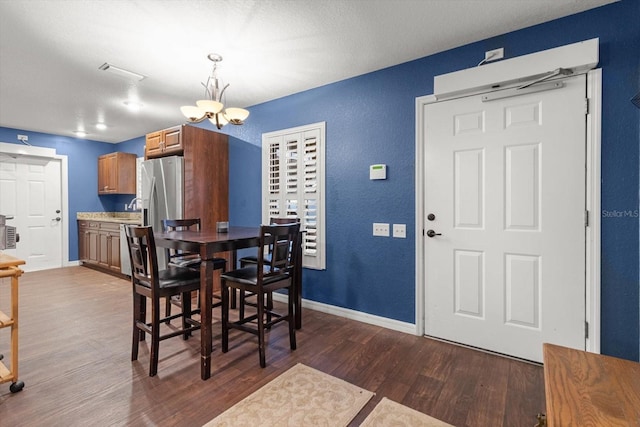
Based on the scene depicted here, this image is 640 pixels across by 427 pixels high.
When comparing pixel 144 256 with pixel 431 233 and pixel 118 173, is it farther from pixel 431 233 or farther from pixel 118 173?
pixel 118 173

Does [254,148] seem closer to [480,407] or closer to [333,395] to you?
[333,395]

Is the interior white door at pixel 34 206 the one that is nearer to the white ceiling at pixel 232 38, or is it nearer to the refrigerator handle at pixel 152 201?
the white ceiling at pixel 232 38

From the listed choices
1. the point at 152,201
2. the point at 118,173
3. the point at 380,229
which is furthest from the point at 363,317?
the point at 118,173

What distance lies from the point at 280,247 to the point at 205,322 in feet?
2.47

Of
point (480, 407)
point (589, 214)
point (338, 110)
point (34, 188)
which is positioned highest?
point (338, 110)

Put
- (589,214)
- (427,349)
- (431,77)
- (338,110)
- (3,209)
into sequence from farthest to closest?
(3,209), (338,110), (431,77), (427,349), (589,214)

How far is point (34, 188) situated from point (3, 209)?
1.79 feet

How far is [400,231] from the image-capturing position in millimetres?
2830

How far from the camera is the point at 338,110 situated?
3.21 m

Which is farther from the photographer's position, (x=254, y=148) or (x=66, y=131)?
(x=66, y=131)

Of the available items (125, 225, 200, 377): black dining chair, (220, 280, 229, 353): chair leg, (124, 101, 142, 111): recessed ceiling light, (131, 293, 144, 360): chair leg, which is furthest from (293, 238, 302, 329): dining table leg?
(124, 101, 142, 111): recessed ceiling light

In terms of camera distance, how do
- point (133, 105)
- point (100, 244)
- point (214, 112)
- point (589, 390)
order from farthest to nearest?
point (100, 244), point (133, 105), point (214, 112), point (589, 390)

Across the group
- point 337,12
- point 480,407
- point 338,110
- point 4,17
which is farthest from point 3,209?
point 480,407

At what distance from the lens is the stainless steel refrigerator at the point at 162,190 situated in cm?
381
